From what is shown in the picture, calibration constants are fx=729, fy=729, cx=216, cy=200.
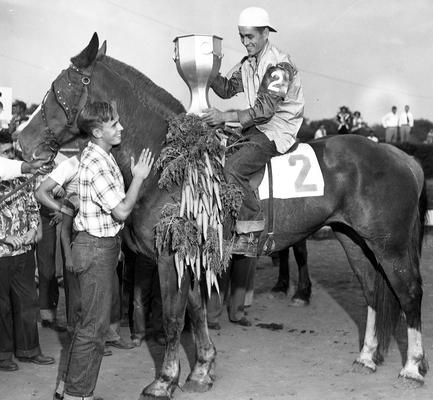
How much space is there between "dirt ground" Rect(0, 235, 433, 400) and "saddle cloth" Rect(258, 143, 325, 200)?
5.21ft

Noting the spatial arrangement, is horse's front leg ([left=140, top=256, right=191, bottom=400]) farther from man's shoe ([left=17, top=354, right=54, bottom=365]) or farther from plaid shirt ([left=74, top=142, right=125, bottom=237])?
man's shoe ([left=17, top=354, right=54, bottom=365])

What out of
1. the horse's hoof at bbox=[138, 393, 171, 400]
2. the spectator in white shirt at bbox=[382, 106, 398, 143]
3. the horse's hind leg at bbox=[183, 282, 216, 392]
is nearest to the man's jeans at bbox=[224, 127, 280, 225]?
the horse's hind leg at bbox=[183, 282, 216, 392]

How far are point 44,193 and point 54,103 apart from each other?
0.98m

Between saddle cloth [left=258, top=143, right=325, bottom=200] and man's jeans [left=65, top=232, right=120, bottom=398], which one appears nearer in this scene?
man's jeans [left=65, top=232, right=120, bottom=398]

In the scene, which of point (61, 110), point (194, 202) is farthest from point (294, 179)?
point (61, 110)

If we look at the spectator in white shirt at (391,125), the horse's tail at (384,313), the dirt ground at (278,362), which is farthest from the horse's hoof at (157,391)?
the spectator in white shirt at (391,125)

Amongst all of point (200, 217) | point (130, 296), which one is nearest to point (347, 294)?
point (130, 296)

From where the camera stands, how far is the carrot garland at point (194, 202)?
564 cm

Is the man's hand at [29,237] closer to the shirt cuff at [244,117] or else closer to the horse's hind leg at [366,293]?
the shirt cuff at [244,117]

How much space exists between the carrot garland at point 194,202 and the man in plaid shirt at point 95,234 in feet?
2.06

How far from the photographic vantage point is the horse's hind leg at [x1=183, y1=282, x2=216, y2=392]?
5992 millimetres

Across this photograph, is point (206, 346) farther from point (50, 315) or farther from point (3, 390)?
point (50, 315)

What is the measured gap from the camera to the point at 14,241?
627 centimetres

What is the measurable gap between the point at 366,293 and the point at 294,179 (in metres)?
1.46
